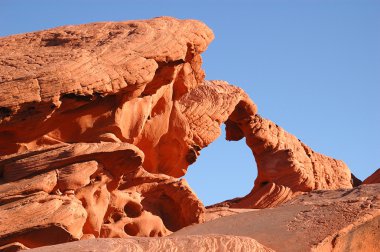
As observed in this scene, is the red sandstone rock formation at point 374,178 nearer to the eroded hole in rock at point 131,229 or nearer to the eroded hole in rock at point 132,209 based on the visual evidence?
the eroded hole in rock at point 132,209

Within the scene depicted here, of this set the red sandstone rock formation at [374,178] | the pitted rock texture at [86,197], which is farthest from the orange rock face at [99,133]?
the red sandstone rock formation at [374,178]

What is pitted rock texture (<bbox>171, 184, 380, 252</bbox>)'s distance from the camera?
1309 centimetres

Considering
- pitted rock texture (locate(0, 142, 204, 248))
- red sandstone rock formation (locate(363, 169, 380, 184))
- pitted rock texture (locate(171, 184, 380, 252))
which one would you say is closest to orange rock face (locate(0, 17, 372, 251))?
pitted rock texture (locate(0, 142, 204, 248))

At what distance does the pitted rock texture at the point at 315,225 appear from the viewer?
13.1 metres

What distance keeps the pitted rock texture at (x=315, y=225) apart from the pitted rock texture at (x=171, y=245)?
52cm

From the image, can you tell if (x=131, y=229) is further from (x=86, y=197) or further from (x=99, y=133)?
(x=86, y=197)

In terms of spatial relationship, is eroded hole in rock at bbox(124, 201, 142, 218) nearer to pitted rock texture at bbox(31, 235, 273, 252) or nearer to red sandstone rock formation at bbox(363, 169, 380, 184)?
pitted rock texture at bbox(31, 235, 273, 252)

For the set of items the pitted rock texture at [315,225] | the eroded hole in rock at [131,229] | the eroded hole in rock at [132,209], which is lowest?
the pitted rock texture at [315,225]

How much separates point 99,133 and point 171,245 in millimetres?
5097

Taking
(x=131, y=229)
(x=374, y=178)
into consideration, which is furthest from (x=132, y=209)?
(x=374, y=178)

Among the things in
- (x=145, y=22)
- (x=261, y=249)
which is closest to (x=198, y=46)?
(x=145, y=22)

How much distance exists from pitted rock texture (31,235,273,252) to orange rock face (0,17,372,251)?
0.13ft

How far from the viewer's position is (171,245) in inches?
465

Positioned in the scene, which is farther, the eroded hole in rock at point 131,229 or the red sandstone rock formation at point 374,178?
the red sandstone rock formation at point 374,178
